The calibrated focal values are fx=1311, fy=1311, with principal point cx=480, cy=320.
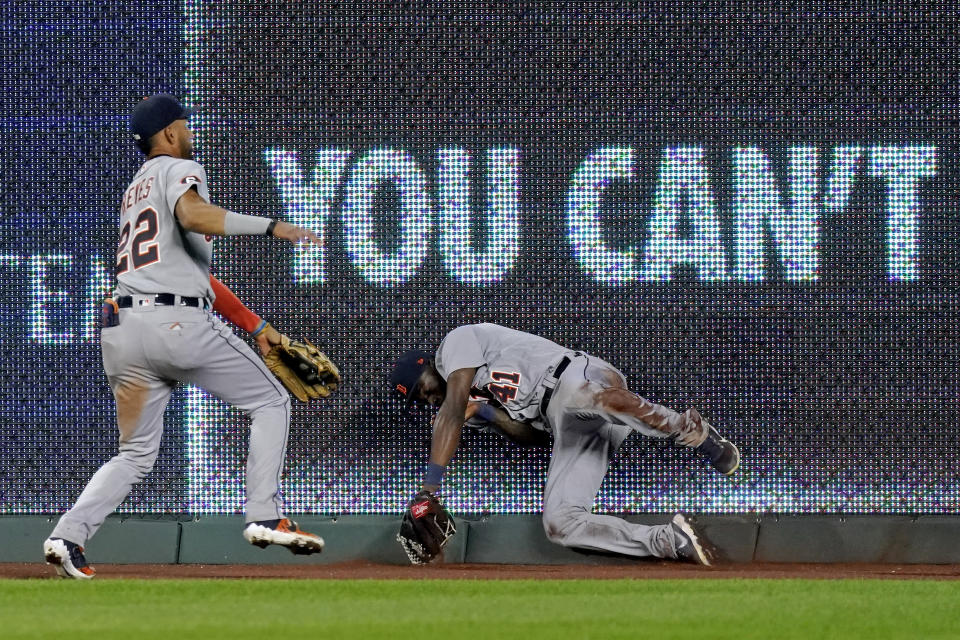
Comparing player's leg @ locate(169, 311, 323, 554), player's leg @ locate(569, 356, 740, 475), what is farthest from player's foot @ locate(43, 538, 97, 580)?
player's leg @ locate(569, 356, 740, 475)

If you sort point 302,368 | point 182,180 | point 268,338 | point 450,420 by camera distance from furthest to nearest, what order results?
point 450,420 < point 302,368 < point 268,338 < point 182,180

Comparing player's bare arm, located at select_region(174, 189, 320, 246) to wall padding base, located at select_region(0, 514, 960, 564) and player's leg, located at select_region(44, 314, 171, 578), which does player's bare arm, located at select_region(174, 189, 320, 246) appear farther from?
wall padding base, located at select_region(0, 514, 960, 564)

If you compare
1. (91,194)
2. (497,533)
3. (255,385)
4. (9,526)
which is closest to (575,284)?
(497,533)

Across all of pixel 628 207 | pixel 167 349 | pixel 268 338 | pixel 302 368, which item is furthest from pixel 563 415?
pixel 167 349

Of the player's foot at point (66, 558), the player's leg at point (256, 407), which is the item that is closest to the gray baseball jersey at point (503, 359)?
the player's leg at point (256, 407)

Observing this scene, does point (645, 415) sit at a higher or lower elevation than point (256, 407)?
lower

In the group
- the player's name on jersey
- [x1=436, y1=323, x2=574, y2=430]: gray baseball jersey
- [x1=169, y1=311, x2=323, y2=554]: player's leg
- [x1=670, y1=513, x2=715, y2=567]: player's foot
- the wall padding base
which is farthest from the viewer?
the player's name on jersey

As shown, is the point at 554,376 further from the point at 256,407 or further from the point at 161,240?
the point at 161,240
